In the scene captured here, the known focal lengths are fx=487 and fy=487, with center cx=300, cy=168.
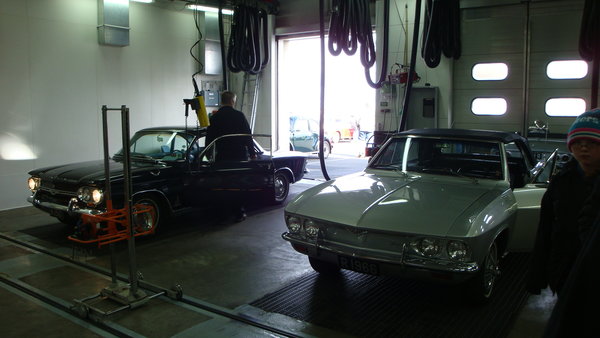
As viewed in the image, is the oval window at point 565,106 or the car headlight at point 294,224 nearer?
the car headlight at point 294,224

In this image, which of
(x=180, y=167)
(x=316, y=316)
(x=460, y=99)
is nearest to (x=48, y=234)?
(x=180, y=167)

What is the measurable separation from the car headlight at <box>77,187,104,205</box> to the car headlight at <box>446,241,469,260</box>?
3.96 m

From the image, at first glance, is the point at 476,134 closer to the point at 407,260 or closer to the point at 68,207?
the point at 407,260

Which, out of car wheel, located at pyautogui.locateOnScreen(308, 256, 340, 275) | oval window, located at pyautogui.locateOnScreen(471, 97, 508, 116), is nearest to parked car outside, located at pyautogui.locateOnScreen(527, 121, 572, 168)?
oval window, located at pyautogui.locateOnScreen(471, 97, 508, 116)

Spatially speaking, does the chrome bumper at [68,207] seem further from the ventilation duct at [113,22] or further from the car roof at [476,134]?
the ventilation duct at [113,22]

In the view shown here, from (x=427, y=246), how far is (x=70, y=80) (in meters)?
7.92

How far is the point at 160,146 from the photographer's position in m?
6.95

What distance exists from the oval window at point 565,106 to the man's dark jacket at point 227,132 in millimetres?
5804

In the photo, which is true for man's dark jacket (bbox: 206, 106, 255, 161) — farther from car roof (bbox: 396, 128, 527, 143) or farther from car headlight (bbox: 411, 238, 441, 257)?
car headlight (bbox: 411, 238, 441, 257)

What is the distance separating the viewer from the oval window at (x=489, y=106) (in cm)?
943

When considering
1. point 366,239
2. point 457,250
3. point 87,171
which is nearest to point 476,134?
point 457,250

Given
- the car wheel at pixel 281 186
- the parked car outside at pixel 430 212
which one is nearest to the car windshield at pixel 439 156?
the parked car outside at pixel 430 212

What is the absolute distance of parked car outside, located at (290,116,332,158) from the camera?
16.2m

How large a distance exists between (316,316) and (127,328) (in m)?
1.45
